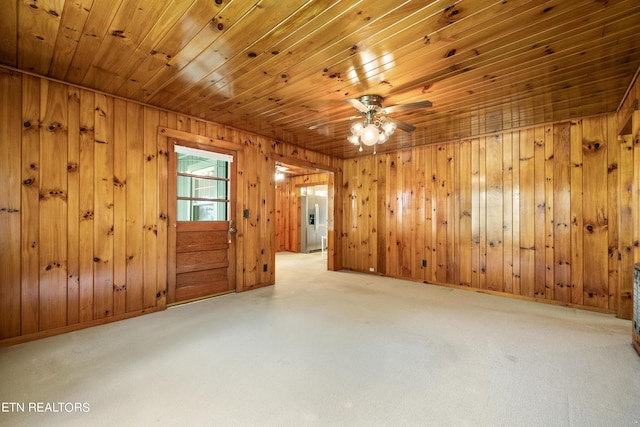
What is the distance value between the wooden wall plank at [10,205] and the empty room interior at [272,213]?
0.02 metres

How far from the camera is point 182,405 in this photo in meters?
1.63

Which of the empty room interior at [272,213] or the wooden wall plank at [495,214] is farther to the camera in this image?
the wooden wall plank at [495,214]

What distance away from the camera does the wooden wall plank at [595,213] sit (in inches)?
133

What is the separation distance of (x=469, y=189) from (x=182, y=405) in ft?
14.7

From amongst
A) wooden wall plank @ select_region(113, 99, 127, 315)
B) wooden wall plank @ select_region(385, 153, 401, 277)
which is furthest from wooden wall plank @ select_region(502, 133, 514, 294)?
wooden wall plank @ select_region(113, 99, 127, 315)

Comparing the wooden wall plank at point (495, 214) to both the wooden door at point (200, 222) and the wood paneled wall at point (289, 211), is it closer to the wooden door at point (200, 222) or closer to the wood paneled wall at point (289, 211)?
the wooden door at point (200, 222)

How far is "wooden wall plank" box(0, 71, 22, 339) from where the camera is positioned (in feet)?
7.76

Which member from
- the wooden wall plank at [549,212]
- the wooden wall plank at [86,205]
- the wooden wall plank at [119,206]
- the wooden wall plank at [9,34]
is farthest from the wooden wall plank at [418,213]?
the wooden wall plank at [9,34]

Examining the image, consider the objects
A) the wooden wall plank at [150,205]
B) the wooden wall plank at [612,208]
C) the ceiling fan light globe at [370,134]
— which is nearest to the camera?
the ceiling fan light globe at [370,134]

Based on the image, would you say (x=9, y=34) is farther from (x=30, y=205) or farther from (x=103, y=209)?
(x=103, y=209)

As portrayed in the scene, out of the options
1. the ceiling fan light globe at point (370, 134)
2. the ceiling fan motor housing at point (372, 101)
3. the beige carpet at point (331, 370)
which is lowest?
the beige carpet at point (331, 370)

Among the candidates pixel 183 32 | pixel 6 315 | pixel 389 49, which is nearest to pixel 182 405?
pixel 6 315

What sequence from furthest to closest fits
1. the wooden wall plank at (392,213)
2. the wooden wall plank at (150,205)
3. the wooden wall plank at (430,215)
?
the wooden wall plank at (392,213), the wooden wall plank at (430,215), the wooden wall plank at (150,205)

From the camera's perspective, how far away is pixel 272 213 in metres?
4.53
